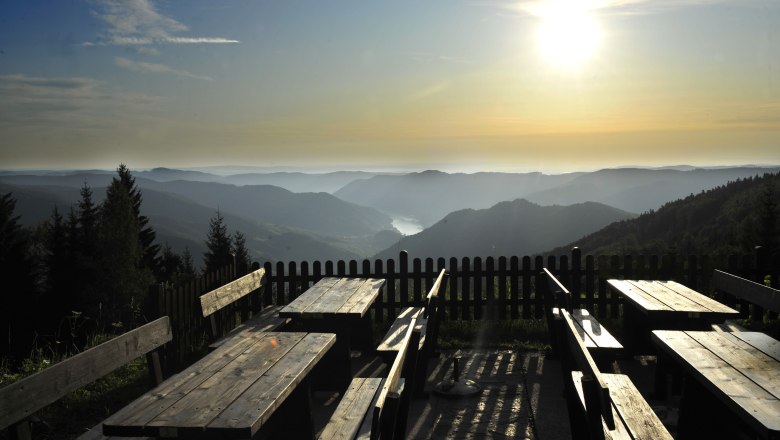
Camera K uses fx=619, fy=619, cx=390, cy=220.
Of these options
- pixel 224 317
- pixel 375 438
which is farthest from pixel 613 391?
pixel 224 317

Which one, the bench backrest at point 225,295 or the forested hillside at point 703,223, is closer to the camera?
the bench backrest at point 225,295

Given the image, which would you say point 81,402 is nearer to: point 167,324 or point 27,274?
point 167,324

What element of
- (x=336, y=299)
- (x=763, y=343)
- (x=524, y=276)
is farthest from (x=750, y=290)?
(x=336, y=299)

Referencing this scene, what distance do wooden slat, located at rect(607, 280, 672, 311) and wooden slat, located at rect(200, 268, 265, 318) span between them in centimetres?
436

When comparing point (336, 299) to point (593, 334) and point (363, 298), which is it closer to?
point (363, 298)

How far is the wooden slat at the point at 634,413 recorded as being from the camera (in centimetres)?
359

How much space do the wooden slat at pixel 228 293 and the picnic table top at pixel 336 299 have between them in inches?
30.6

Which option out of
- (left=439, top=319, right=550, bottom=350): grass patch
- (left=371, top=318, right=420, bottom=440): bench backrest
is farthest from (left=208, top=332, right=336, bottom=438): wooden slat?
(left=439, top=319, right=550, bottom=350): grass patch

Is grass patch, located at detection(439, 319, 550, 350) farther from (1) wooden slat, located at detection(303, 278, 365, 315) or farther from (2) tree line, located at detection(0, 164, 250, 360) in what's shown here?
(2) tree line, located at detection(0, 164, 250, 360)

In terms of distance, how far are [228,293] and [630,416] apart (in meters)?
4.71

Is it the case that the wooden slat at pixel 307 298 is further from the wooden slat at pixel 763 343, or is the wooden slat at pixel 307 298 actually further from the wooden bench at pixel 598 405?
the wooden slat at pixel 763 343

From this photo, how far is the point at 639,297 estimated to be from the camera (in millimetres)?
6578

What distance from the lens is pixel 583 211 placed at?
597 ft

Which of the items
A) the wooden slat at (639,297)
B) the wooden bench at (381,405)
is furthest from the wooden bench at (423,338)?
the wooden slat at (639,297)
